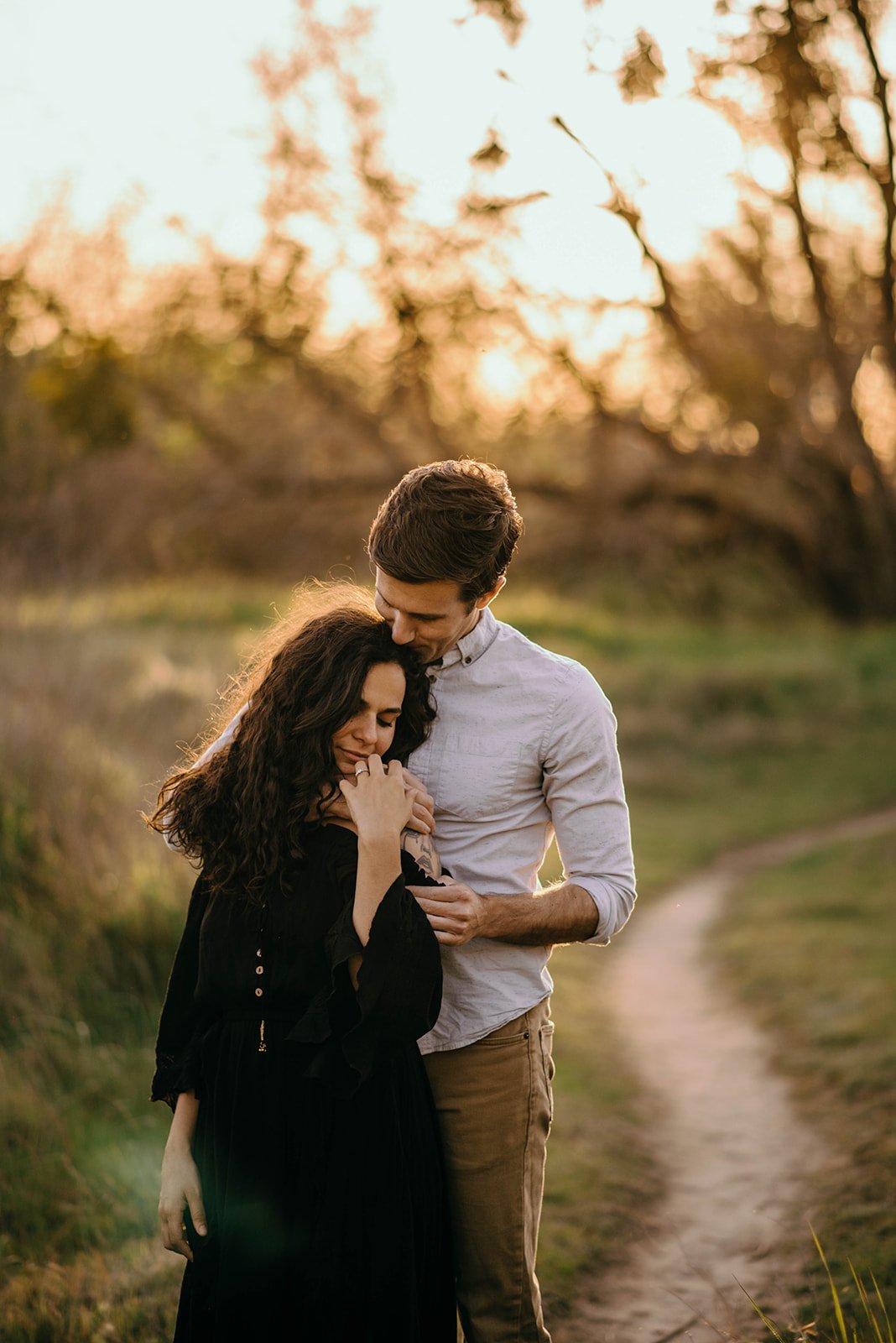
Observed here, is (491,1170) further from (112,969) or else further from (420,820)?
(112,969)

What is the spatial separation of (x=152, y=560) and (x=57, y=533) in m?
11.6

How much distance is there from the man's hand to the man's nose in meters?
0.47

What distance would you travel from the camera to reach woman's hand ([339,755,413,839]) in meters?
2.11

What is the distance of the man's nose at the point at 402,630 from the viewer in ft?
7.59

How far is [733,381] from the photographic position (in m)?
16.6

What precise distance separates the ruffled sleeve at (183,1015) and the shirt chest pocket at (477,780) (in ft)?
1.62

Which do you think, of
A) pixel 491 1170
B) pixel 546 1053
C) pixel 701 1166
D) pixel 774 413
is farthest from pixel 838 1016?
pixel 774 413

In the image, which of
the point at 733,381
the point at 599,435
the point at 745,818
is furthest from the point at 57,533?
the point at 599,435

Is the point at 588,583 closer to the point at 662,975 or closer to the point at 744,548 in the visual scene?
the point at 744,548

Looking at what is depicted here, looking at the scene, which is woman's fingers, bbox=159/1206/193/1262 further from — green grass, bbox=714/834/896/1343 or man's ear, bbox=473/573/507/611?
green grass, bbox=714/834/896/1343

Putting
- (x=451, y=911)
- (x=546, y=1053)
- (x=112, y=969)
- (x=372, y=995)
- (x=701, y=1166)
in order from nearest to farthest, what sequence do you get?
(x=372, y=995) → (x=451, y=911) → (x=546, y=1053) → (x=701, y=1166) → (x=112, y=969)

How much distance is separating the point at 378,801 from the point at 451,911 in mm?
234

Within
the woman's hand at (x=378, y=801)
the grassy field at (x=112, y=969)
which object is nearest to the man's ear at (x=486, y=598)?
the woman's hand at (x=378, y=801)

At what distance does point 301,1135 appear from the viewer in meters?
2.20
